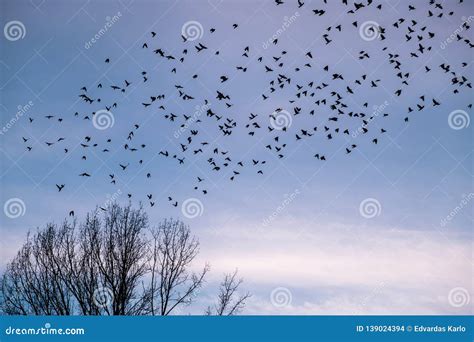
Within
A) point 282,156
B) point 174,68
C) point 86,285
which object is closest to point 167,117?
point 174,68

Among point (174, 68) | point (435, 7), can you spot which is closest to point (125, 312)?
point (174, 68)

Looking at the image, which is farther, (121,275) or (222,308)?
(222,308)

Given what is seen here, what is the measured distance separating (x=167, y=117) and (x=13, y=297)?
14.3 meters

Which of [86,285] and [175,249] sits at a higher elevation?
[175,249]

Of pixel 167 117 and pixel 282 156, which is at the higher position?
pixel 167 117

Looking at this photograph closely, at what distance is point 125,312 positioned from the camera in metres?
24.7

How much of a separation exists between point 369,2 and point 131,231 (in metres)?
15.8

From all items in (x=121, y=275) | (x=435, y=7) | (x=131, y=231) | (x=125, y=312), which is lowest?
(x=125, y=312)

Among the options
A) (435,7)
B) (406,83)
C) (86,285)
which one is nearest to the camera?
(435,7)

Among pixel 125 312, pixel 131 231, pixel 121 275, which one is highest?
pixel 131 231

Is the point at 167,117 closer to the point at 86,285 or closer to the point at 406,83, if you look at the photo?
the point at 406,83

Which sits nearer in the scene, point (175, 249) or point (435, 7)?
point (435, 7)

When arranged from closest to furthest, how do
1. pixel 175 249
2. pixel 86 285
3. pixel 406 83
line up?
pixel 406 83 → pixel 86 285 → pixel 175 249

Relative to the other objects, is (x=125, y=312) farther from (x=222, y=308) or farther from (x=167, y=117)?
(x=167, y=117)
